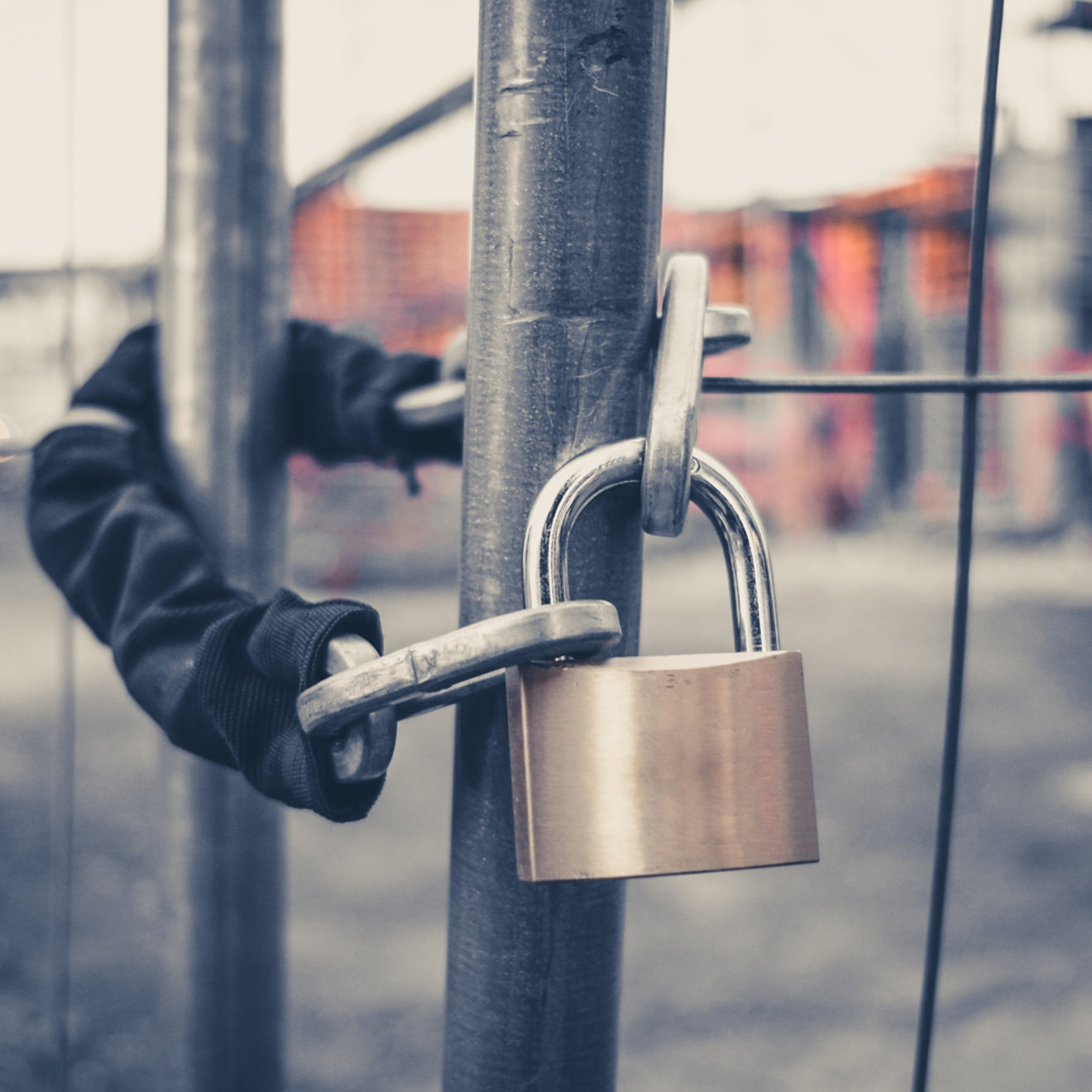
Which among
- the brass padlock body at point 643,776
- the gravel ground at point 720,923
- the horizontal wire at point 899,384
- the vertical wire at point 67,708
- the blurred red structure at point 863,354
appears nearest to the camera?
the brass padlock body at point 643,776

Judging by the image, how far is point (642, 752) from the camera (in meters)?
0.32

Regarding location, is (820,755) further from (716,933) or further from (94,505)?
(94,505)

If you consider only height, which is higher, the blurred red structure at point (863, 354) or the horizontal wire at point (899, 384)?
the blurred red structure at point (863, 354)

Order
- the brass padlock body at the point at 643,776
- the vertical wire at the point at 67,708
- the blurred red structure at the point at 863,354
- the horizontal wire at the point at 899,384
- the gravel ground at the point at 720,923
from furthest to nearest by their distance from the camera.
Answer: the blurred red structure at the point at 863,354 → the gravel ground at the point at 720,923 → the vertical wire at the point at 67,708 → the horizontal wire at the point at 899,384 → the brass padlock body at the point at 643,776

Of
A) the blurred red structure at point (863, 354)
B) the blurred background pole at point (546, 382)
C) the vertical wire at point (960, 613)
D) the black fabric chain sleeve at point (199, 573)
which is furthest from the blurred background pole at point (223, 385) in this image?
the blurred red structure at point (863, 354)

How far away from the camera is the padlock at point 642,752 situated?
32 centimetres

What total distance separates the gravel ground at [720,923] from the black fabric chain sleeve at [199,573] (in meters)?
0.52

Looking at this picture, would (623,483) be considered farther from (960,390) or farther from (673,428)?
(960,390)

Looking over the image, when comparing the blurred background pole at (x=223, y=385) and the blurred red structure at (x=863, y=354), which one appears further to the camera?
the blurred red structure at (x=863, y=354)

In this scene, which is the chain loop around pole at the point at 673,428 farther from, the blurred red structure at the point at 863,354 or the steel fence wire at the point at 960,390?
the blurred red structure at the point at 863,354

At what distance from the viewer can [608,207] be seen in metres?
0.36

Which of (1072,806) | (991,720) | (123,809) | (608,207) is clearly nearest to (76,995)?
(123,809)

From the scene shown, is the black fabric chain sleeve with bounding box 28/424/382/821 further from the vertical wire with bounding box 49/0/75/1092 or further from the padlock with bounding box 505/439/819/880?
the vertical wire with bounding box 49/0/75/1092

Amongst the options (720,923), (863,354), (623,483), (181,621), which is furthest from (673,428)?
(863,354)
